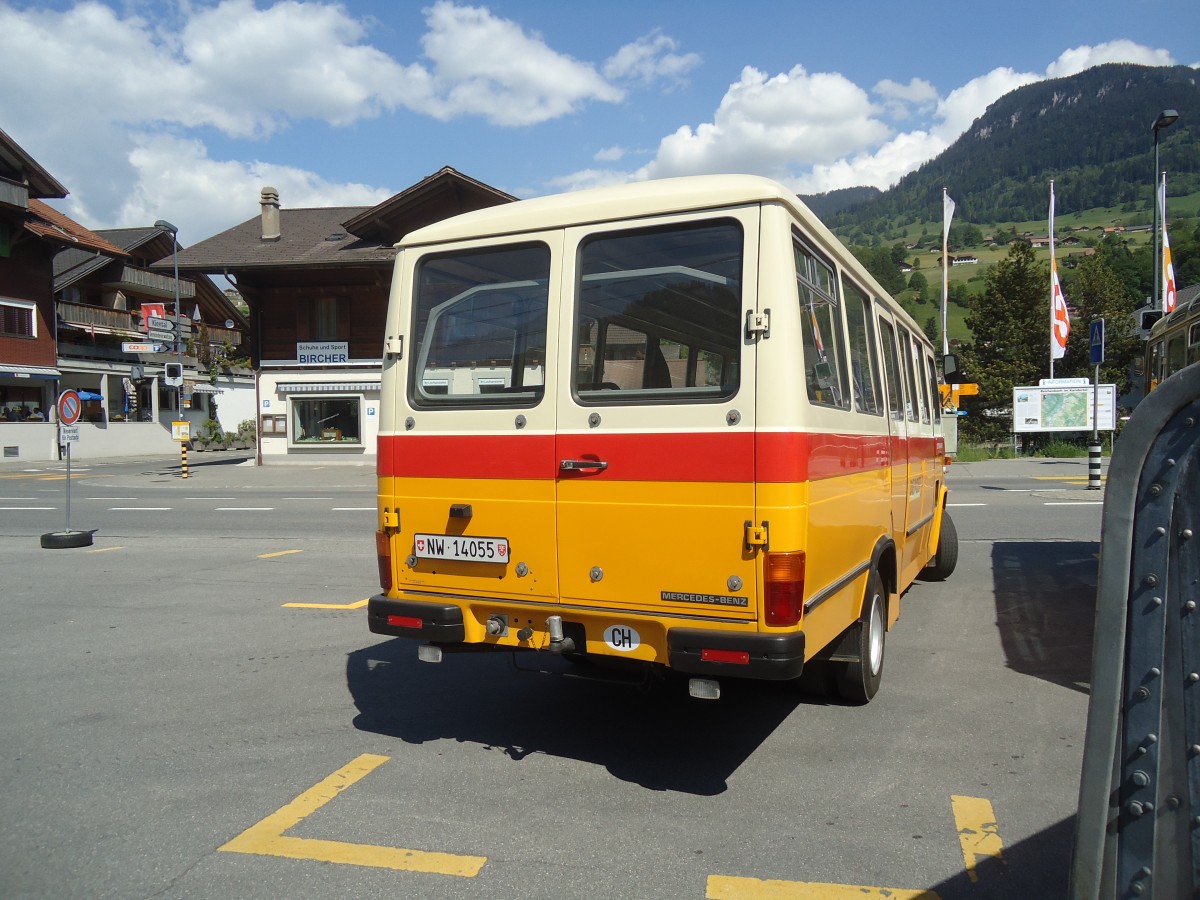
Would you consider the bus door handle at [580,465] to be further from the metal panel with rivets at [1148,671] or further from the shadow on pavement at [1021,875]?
the metal panel with rivets at [1148,671]

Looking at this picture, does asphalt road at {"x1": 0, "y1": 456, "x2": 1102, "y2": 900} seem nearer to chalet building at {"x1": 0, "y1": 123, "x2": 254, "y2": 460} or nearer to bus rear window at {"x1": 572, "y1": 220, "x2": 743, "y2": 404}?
bus rear window at {"x1": 572, "y1": 220, "x2": 743, "y2": 404}

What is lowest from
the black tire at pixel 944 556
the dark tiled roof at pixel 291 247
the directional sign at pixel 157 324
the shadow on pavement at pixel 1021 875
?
the shadow on pavement at pixel 1021 875

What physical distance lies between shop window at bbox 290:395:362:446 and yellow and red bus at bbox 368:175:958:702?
27.5m

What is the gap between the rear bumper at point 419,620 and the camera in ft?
15.1

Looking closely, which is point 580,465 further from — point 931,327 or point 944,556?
point 931,327

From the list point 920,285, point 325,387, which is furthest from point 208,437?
point 920,285

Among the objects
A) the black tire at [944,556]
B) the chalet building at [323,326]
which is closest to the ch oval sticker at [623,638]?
the black tire at [944,556]

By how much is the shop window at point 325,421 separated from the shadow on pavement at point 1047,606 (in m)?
23.8

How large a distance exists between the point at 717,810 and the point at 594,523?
1.36 meters

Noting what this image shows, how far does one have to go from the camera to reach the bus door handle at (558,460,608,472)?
4.28m

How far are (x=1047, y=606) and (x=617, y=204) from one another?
611cm

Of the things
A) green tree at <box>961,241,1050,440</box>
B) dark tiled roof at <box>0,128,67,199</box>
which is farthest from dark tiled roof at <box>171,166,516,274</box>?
green tree at <box>961,241,1050,440</box>

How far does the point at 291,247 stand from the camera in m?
32.9

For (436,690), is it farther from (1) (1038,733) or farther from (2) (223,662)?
(1) (1038,733)
